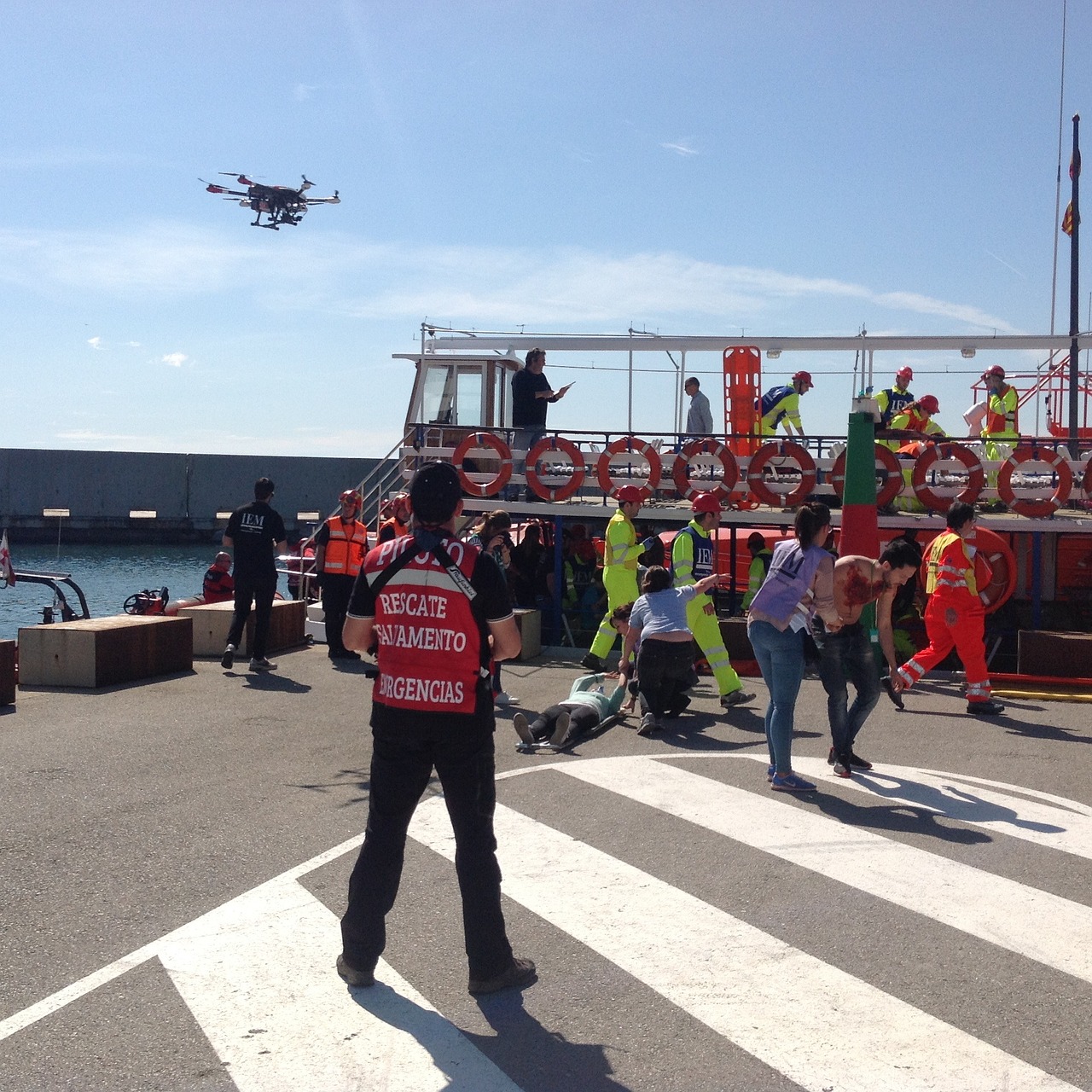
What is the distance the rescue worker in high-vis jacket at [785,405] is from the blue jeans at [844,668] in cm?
999

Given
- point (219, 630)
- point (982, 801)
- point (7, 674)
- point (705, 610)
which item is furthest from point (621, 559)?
point (7, 674)

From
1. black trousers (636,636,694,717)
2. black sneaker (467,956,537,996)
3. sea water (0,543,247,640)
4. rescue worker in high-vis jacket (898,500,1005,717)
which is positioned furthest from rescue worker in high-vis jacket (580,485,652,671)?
sea water (0,543,247,640)

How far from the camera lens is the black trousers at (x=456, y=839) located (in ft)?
14.6

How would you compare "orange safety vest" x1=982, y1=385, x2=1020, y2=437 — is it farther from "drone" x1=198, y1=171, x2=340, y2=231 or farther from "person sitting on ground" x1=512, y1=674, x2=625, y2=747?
"drone" x1=198, y1=171, x2=340, y2=231

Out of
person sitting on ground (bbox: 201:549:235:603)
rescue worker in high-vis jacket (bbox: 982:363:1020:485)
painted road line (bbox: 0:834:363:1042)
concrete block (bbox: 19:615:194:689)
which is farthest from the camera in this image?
person sitting on ground (bbox: 201:549:235:603)

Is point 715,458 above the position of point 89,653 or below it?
above

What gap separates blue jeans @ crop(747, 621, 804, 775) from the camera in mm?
7684

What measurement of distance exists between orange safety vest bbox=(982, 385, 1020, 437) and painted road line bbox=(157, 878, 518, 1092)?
45.0 feet

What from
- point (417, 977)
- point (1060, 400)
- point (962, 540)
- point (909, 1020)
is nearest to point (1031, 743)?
point (962, 540)

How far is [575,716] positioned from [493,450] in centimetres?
787

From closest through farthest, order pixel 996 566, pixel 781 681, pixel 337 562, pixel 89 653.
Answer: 1. pixel 781 681
2. pixel 89 653
3. pixel 996 566
4. pixel 337 562

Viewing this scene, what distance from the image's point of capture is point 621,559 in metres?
12.6

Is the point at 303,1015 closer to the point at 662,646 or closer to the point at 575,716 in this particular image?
the point at 575,716

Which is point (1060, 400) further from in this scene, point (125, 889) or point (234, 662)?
point (125, 889)
